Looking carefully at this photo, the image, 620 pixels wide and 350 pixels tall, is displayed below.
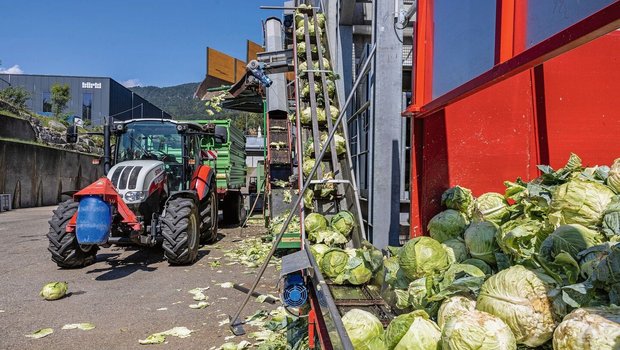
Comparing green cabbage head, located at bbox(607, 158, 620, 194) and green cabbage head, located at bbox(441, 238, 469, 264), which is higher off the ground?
green cabbage head, located at bbox(607, 158, 620, 194)

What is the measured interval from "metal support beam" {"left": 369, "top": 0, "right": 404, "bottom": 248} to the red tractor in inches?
155

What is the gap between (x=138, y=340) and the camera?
424 cm

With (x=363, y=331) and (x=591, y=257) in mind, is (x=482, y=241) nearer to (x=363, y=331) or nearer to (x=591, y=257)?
(x=591, y=257)

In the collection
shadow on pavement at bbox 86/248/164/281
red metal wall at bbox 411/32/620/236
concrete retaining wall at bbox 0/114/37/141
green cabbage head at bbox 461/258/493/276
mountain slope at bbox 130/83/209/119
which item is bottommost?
shadow on pavement at bbox 86/248/164/281

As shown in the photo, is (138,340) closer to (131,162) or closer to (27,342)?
(27,342)

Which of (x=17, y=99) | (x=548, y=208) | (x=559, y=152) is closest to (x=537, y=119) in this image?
(x=559, y=152)

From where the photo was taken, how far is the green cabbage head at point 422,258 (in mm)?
2715

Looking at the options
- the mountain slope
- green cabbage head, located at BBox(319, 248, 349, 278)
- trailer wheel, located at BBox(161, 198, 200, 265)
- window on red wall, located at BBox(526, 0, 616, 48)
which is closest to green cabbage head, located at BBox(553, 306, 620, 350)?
window on red wall, located at BBox(526, 0, 616, 48)

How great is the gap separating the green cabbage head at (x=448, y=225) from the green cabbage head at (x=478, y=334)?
1.28 metres

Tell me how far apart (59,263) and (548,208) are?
717 centimetres

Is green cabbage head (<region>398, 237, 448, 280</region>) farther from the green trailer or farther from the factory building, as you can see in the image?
the factory building

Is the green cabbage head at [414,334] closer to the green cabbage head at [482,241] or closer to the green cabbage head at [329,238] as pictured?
the green cabbage head at [482,241]

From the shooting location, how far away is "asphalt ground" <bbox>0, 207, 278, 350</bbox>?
430cm

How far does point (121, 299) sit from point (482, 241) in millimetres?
4735
